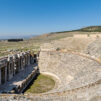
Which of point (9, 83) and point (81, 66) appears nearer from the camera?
point (9, 83)

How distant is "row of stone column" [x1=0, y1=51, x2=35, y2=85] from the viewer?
25.2m

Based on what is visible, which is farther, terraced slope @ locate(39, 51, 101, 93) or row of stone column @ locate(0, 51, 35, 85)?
terraced slope @ locate(39, 51, 101, 93)

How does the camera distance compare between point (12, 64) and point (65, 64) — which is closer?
point (12, 64)

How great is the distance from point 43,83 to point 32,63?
14043mm

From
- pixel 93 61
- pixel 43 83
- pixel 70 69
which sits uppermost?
pixel 93 61

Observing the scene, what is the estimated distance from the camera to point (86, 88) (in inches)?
481

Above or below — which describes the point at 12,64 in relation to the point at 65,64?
above

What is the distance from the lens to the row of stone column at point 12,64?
25234 mm

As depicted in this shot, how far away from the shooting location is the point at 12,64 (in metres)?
29.6

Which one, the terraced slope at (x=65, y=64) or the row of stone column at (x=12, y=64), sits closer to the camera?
the row of stone column at (x=12, y=64)

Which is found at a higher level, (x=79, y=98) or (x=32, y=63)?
(x=79, y=98)

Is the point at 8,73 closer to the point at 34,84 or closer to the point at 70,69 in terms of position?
the point at 34,84

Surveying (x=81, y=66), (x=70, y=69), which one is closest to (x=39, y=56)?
(x=70, y=69)

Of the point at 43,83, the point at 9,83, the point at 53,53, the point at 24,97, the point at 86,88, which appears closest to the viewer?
the point at 24,97
